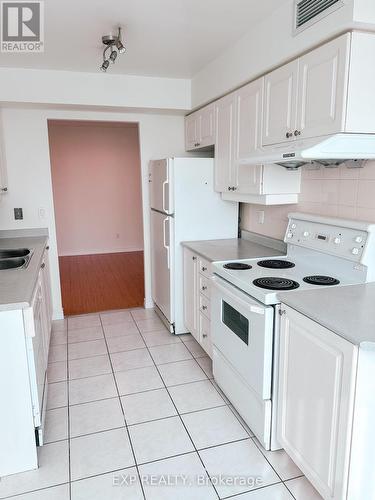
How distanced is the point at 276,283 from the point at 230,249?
3.54 ft

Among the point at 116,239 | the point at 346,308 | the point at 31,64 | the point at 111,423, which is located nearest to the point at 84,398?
the point at 111,423

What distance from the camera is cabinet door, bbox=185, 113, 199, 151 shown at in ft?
12.2

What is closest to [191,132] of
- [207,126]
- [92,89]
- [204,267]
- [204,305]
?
[207,126]

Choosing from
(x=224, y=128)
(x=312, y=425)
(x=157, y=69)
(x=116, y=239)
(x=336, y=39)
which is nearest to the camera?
(x=312, y=425)

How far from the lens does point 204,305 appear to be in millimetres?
2947

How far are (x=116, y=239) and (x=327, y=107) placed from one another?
5873 mm

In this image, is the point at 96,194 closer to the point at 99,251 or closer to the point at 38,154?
the point at 99,251

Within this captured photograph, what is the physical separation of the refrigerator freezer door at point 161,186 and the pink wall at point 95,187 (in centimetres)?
338

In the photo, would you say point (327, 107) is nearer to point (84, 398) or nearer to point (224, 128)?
point (224, 128)

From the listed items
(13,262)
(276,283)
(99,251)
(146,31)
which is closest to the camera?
(276,283)

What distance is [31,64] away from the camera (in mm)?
3084

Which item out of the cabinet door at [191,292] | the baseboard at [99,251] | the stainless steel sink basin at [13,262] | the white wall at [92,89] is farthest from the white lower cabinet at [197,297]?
the baseboard at [99,251]

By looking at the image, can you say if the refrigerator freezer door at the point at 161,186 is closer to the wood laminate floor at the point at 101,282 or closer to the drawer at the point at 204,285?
the drawer at the point at 204,285

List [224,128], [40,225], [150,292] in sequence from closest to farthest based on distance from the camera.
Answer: [224,128], [40,225], [150,292]
